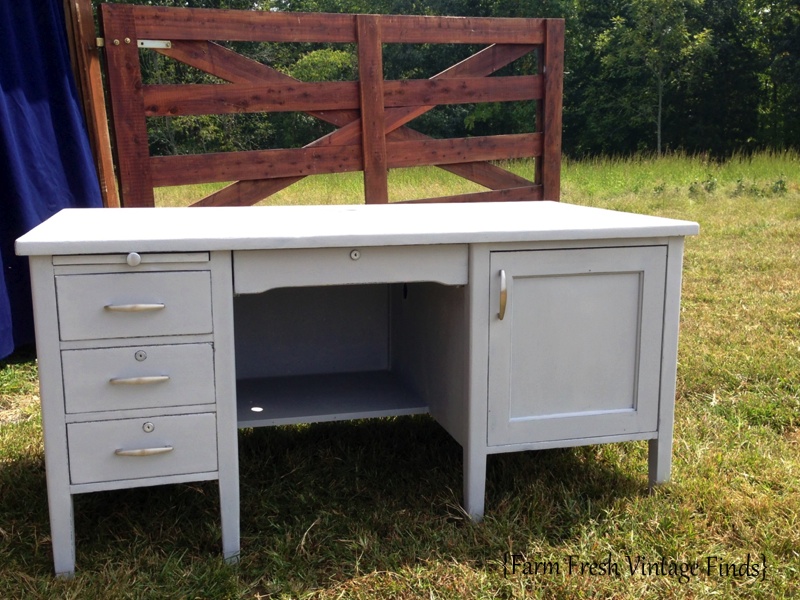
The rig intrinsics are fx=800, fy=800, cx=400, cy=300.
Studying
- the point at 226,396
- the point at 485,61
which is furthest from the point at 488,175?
the point at 226,396

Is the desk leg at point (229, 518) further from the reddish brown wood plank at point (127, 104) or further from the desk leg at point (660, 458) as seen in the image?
the reddish brown wood plank at point (127, 104)

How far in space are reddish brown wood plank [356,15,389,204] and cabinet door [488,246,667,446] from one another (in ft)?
6.59

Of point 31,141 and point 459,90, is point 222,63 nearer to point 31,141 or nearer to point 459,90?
point 31,141

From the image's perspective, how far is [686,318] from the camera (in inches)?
152

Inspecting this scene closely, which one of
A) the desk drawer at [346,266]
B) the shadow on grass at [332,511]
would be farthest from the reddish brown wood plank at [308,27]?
the desk drawer at [346,266]

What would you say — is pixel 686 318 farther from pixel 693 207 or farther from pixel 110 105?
pixel 693 207

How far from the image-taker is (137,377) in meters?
1.74

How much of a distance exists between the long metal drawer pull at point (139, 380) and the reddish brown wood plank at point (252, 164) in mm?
2011

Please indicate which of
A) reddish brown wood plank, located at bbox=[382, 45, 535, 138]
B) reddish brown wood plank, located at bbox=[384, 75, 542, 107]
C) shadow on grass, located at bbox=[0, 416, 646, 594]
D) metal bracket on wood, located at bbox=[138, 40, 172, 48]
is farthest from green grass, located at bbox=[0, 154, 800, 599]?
reddish brown wood plank, located at bbox=[382, 45, 535, 138]

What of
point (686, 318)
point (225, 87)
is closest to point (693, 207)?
point (686, 318)

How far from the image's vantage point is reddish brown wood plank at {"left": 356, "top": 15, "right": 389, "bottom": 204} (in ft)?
12.4

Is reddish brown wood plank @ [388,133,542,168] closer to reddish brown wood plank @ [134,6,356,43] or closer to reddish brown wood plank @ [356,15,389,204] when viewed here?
reddish brown wood plank @ [356,15,389,204]

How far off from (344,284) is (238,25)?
80.4 inches

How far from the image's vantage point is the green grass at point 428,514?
1.75 meters
